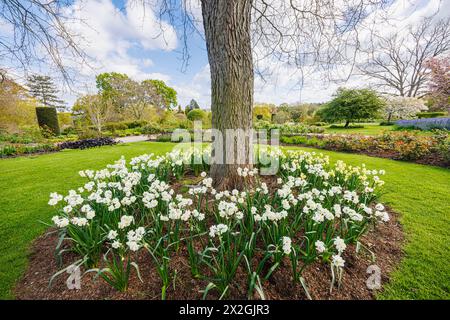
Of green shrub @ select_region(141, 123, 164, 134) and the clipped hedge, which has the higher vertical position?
the clipped hedge

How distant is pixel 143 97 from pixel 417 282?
3175cm

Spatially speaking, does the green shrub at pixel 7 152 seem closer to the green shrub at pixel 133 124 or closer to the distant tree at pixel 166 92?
the green shrub at pixel 133 124

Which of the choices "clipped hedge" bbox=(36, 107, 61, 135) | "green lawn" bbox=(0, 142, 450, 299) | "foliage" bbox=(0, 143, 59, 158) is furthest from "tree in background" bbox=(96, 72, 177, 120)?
"green lawn" bbox=(0, 142, 450, 299)

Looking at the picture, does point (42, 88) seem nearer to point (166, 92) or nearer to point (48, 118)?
point (48, 118)

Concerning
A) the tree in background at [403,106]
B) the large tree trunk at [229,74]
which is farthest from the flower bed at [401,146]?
the tree in background at [403,106]

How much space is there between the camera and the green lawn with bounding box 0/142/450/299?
1.68 metres

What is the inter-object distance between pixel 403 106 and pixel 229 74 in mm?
30935

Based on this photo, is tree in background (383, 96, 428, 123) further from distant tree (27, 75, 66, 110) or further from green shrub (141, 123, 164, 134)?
distant tree (27, 75, 66, 110)

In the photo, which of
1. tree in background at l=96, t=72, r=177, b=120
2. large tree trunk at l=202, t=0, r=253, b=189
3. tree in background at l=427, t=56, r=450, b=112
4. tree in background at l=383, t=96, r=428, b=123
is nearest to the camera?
large tree trunk at l=202, t=0, r=253, b=189

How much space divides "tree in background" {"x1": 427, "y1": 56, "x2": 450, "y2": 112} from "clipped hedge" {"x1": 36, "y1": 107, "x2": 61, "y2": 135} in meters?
30.0

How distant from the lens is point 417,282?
1660 millimetres

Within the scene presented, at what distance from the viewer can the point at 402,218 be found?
105 inches

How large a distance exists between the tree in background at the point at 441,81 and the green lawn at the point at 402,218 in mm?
10904

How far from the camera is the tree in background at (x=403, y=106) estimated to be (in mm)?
22719
